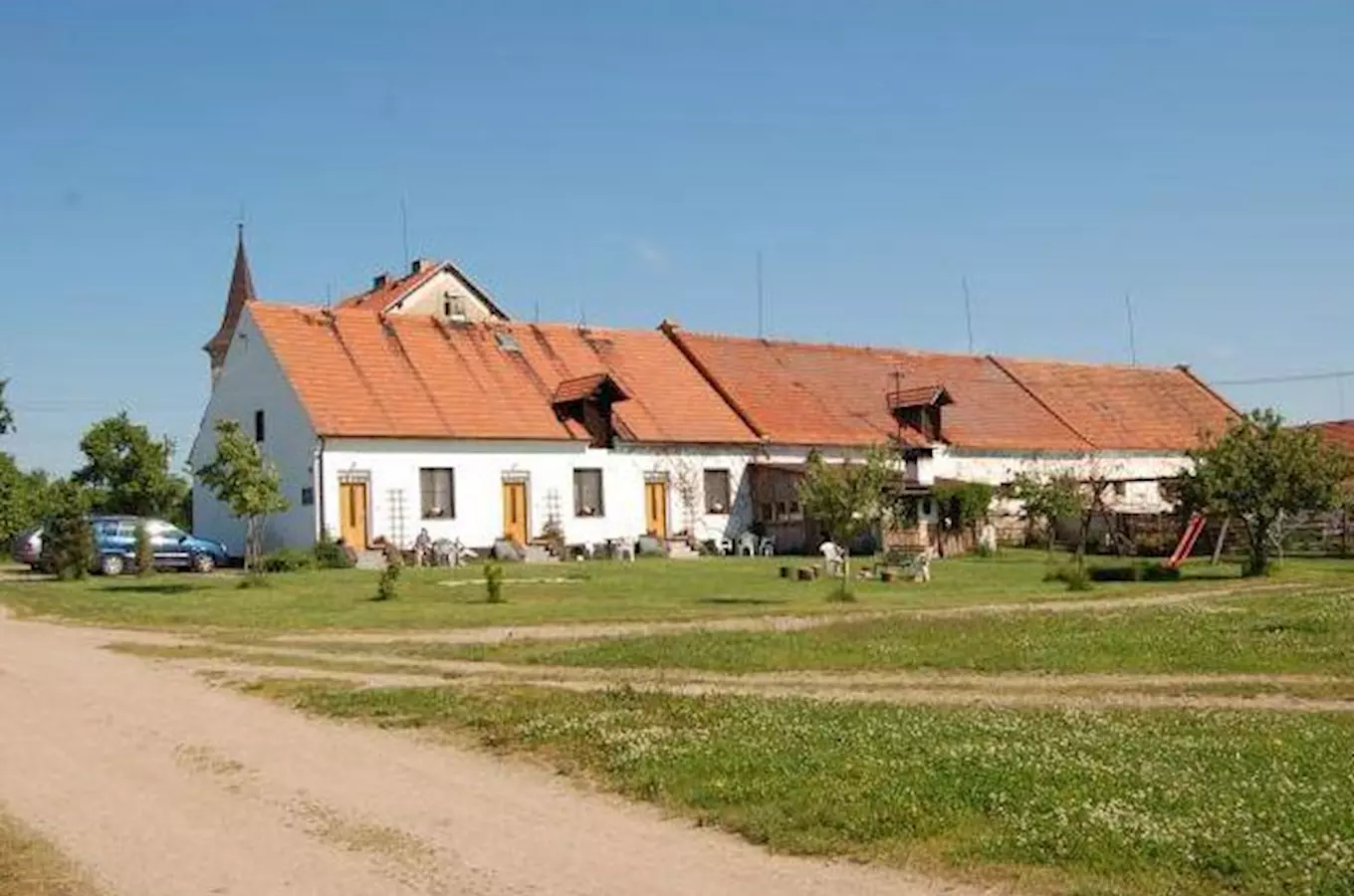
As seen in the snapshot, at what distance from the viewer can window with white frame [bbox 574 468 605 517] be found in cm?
5094

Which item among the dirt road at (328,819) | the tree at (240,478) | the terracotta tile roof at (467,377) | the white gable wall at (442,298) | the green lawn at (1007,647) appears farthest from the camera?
the white gable wall at (442,298)

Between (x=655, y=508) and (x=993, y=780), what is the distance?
4278 centimetres

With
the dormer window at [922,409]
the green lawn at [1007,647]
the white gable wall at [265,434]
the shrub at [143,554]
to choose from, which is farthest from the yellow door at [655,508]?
the green lawn at [1007,647]

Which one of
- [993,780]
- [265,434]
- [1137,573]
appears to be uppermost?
[265,434]

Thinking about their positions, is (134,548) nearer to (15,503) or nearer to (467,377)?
(15,503)

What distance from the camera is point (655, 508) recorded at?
5275 centimetres

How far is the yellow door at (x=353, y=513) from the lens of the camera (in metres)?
45.3

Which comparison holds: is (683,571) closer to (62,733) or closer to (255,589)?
(255,589)

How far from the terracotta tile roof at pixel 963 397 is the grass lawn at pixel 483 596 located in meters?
16.2

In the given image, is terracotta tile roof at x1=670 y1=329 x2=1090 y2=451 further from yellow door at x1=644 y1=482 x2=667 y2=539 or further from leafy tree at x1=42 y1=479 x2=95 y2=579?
leafy tree at x1=42 y1=479 x2=95 y2=579

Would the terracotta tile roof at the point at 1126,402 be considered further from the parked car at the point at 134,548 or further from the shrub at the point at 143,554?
the shrub at the point at 143,554

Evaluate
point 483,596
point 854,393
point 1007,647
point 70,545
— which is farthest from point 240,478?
point 854,393

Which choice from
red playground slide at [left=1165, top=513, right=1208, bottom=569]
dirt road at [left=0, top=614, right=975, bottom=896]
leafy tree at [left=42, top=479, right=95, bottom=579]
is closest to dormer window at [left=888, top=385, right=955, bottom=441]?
red playground slide at [left=1165, top=513, right=1208, bottom=569]

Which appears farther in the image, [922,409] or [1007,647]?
[922,409]
